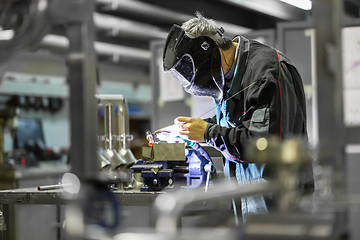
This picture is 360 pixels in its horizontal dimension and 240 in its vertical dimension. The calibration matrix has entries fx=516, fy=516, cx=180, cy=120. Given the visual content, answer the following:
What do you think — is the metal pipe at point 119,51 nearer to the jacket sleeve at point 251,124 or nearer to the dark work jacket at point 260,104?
the dark work jacket at point 260,104

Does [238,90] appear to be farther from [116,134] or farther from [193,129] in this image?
[116,134]

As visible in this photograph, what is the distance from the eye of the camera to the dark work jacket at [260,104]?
2.22 m

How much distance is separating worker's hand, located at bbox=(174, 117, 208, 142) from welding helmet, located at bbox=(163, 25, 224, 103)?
0.18 m

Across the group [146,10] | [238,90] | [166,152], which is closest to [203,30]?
[238,90]

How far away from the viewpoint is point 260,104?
88.4 inches

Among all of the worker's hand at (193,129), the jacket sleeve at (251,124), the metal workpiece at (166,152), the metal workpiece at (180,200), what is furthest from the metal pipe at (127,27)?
the metal workpiece at (180,200)

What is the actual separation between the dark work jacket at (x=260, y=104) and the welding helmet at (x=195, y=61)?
9cm

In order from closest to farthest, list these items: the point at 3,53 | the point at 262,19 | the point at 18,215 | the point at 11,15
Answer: the point at 3,53, the point at 11,15, the point at 18,215, the point at 262,19

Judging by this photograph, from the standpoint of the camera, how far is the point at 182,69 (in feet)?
8.14

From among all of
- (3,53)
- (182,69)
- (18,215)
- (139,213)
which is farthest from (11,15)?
(139,213)

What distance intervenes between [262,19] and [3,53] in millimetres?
6634

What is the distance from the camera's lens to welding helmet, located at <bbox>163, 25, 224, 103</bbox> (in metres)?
2.43

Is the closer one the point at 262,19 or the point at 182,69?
the point at 182,69

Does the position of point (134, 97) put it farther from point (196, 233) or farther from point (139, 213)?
point (196, 233)
